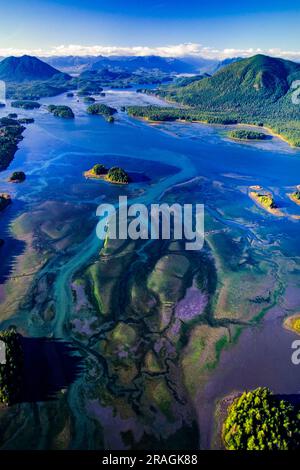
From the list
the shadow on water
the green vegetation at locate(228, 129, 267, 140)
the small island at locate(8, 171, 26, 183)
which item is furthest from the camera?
the green vegetation at locate(228, 129, 267, 140)

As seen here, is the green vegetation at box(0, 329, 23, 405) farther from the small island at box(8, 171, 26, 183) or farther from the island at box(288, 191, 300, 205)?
the island at box(288, 191, 300, 205)

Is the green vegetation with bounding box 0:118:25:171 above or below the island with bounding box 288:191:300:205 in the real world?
above

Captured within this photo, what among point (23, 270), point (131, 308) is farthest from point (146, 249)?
point (23, 270)

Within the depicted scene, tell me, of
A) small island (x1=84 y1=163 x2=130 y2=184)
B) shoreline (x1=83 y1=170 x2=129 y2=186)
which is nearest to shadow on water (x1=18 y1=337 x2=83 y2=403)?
shoreline (x1=83 y1=170 x2=129 y2=186)

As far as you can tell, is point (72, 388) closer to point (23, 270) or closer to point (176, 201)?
point (23, 270)

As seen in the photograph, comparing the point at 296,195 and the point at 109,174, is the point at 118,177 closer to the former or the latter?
the point at 109,174

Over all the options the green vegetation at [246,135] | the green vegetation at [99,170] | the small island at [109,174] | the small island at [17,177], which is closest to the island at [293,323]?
the small island at [109,174]

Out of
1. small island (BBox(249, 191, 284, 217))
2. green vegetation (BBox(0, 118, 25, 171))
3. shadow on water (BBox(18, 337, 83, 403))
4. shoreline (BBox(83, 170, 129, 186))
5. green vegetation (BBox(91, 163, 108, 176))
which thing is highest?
green vegetation (BBox(0, 118, 25, 171))
